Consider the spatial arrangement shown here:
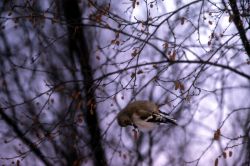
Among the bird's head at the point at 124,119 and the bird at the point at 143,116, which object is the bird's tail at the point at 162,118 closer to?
the bird at the point at 143,116

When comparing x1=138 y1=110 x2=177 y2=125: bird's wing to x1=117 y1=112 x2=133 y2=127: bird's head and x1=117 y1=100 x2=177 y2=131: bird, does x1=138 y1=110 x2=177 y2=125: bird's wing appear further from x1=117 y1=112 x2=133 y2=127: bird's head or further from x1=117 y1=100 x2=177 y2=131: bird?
x1=117 y1=112 x2=133 y2=127: bird's head

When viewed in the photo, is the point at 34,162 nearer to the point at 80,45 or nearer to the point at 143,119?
the point at 80,45

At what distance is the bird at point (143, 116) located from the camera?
4.91 meters

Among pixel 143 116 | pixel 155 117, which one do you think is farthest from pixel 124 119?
pixel 155 117

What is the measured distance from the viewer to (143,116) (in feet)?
16.4

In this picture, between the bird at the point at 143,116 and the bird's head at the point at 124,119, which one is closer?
the bird at the point at 143,116

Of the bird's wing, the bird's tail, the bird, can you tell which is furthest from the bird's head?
the bird's tail

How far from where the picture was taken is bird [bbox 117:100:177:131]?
16.1 ft

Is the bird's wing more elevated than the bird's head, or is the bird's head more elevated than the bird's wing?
the bird's head

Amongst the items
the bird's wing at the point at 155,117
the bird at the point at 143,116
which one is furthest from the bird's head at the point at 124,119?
the bird's wing at the point at 155,117

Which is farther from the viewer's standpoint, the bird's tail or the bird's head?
the bird's head

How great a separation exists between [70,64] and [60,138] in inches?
51.4

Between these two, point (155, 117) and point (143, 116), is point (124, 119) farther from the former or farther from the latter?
point (155, 117)

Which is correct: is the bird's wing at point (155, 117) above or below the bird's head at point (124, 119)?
below
